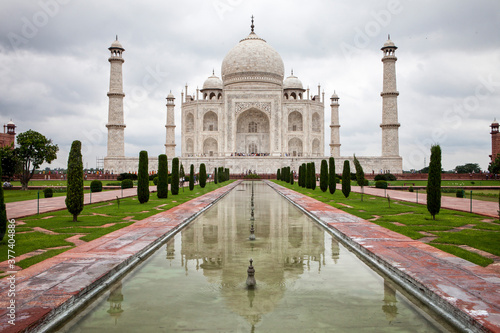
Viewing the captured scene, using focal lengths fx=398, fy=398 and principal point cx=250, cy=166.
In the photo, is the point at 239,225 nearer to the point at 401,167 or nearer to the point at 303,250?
the point at 303,250

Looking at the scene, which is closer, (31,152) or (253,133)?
(31,152)

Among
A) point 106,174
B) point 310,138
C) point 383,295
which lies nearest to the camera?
point 383,295

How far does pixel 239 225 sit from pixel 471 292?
164 inches

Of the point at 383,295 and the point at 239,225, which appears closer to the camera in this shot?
the point at 383,295

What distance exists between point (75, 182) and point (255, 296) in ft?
17.1

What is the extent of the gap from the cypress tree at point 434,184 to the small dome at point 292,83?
33.6 m

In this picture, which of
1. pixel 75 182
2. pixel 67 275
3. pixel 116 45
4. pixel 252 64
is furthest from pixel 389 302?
pixel 252 64

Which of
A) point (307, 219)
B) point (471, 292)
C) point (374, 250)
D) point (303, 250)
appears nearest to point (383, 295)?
point (471, 292)

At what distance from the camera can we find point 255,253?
4.53 metres

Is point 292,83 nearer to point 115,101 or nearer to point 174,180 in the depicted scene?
point 115,101

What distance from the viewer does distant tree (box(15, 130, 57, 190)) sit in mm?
17500

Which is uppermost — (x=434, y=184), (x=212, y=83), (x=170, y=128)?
(x=212, y=83)

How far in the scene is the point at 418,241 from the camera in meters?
4.96

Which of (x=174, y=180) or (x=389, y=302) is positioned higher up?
(x=174, y=180)
